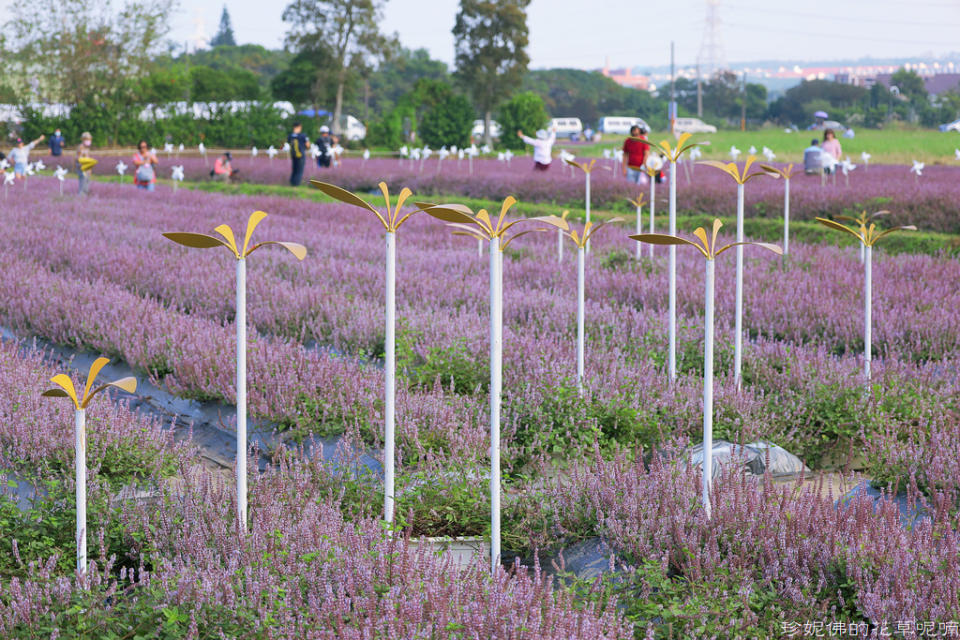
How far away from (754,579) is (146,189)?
17304mm

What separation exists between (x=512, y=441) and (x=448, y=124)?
39771mm

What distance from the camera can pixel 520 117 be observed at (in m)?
44.2

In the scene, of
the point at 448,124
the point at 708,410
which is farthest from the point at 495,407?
the point at 448,124

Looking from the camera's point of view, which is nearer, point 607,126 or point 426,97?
point 426,97

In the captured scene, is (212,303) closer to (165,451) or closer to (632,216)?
(165,451)

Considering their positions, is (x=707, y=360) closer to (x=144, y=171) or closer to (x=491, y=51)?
(x=144, y=171)

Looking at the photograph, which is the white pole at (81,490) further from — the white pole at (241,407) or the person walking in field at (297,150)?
the person walking in field at (297,150)

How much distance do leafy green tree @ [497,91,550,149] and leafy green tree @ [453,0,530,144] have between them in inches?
93.9

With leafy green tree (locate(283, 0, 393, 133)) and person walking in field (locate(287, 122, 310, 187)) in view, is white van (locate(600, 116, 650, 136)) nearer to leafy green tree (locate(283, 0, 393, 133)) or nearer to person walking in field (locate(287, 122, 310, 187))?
leafy green tree (locate(283, 0, 393, 133))

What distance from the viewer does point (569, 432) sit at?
3980 mm

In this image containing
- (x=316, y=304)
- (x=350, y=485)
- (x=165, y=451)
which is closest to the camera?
(x=350, y=485)

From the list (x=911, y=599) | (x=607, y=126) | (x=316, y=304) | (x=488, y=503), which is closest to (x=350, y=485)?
(x=488, y=503)

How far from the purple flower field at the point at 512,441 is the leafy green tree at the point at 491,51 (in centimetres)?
3897

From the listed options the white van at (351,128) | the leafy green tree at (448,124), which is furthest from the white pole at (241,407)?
the white van at (351,128)
